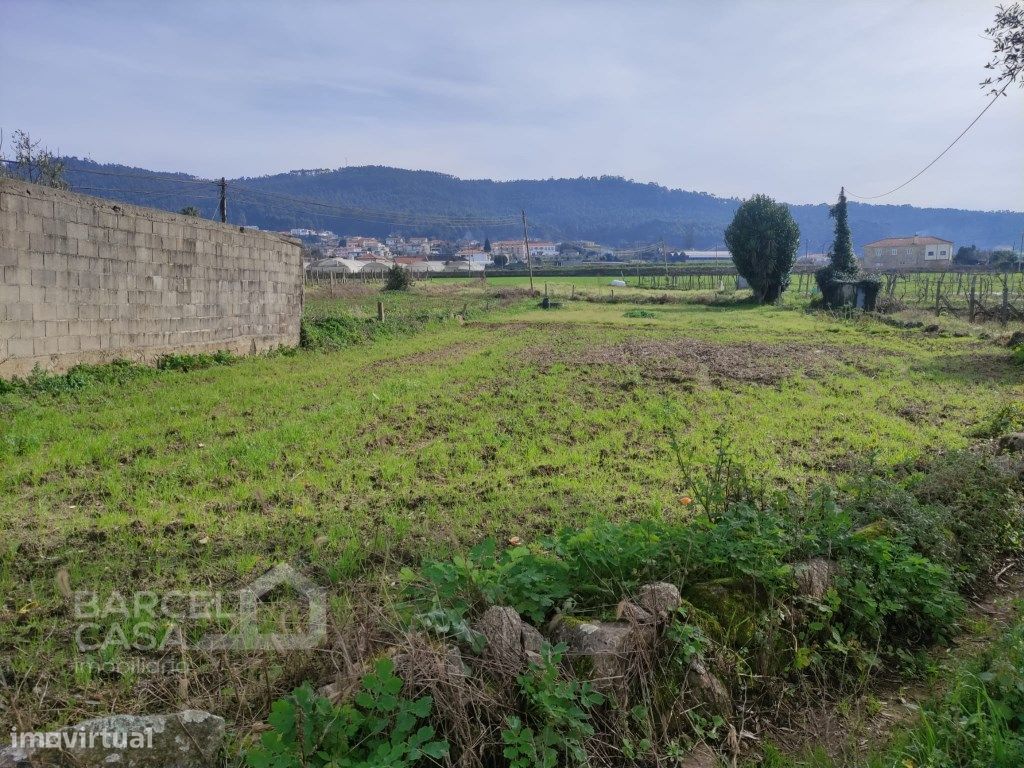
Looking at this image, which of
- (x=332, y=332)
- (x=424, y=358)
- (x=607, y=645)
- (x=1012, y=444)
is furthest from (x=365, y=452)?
(x=332, y=332)

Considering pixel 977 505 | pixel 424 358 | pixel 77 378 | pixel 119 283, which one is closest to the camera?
pixel 977 505

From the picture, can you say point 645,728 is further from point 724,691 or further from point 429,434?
point 429,434

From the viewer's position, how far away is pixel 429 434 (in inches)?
339

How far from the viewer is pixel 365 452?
7.57 metres

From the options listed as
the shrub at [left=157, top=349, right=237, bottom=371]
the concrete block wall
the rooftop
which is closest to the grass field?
the shrub at [left=157, top=349, right=237, bottom=371]

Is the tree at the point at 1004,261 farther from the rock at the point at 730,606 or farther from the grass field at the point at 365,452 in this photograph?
the rock at the point at 730,606

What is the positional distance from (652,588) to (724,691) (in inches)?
22.5

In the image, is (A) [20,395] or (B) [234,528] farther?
(A) [20,395]

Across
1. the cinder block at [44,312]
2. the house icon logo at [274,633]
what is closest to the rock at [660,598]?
the house icon logo at [274,633]

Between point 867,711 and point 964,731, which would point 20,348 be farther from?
point 964,731

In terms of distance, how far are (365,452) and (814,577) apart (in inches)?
203

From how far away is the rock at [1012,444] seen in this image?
273 inches

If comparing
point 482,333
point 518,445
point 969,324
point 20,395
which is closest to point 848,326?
point 969,324

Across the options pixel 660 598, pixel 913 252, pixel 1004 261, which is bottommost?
pixel 660 598
